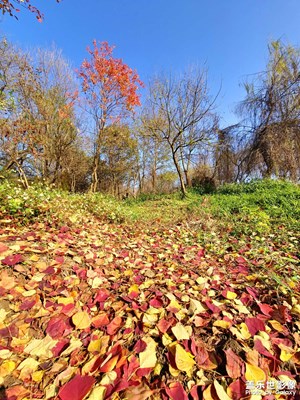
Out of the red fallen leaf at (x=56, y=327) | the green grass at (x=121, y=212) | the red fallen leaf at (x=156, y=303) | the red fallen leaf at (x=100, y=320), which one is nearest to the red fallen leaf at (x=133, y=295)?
the red fallen leaf at (x=156, y=303)

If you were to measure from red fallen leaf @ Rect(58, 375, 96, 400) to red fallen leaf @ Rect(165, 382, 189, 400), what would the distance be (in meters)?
0.37

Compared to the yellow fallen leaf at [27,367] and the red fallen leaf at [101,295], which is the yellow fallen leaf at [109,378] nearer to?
the yellow fallen leaf at [27,367]

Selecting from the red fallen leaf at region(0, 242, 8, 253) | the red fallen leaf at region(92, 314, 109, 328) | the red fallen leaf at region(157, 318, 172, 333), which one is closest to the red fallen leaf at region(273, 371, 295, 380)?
the red fallen leaf at region(157, 318, 172, 333)

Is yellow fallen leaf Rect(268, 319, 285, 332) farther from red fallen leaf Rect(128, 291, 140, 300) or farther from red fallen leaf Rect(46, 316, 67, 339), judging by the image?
red fallen leaf Rect(46, 316, 67, 339)

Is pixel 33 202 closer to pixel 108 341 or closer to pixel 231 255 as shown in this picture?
pixel 108 341

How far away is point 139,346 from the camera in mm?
1184

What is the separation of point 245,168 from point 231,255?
7.70 meters

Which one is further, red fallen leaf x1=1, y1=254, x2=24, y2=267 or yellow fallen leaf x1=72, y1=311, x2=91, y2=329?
red fallen leaf x1=1, y1=254, x2=24, y2=267

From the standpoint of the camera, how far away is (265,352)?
3.82ft

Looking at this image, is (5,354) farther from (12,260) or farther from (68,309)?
(12,260)

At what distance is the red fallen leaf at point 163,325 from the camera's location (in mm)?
1309

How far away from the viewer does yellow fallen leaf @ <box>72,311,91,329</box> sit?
1.33m

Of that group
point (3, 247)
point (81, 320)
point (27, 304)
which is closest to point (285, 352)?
point (81, 320)

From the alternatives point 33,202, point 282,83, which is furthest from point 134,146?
point 33,202
